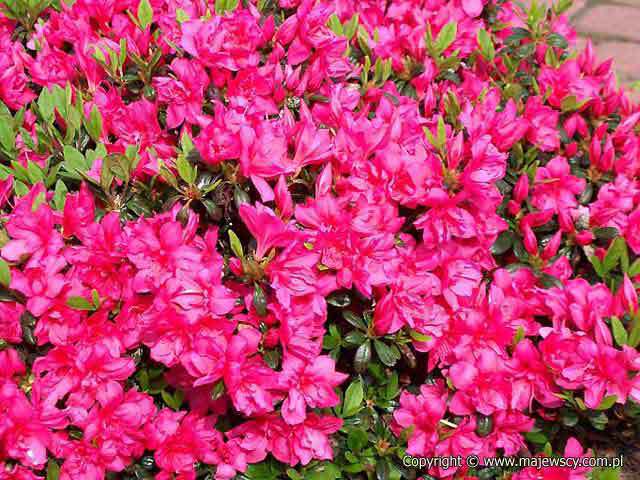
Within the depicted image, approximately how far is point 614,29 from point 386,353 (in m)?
3.63

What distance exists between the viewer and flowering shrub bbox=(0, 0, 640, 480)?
1.51 metres

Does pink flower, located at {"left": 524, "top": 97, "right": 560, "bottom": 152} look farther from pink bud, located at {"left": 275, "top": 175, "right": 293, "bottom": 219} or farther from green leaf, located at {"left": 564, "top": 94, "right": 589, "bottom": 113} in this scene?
pink bud, located at {"left": 275, "top": 175, "right": 293, "bottom": 219}

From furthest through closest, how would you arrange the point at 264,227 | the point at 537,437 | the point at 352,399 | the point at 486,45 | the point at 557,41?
the point at 557,41, the point at 486,45, the point at 537,437, the point at 352,399, the point at 264,227

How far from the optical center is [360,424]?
1706 mm

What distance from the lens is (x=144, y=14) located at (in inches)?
76.2

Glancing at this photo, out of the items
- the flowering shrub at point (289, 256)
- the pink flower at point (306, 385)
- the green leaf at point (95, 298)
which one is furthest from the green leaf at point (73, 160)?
the pink flower at point (306, 385)

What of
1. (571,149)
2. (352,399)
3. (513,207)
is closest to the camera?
(352,399)

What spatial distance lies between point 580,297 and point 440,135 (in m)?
0.51

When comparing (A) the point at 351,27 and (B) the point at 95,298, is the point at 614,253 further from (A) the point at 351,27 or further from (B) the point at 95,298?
(B) the point at 95,298

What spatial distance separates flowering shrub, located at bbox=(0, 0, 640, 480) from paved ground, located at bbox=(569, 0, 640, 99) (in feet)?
7.59

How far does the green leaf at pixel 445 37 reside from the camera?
2.07 metres

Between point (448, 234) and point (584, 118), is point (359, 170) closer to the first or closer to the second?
point (448, 234)

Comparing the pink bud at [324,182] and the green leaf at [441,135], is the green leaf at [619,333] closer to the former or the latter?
the green leaf at [441,135]

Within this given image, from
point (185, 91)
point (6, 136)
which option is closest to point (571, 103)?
point (185, 91)
